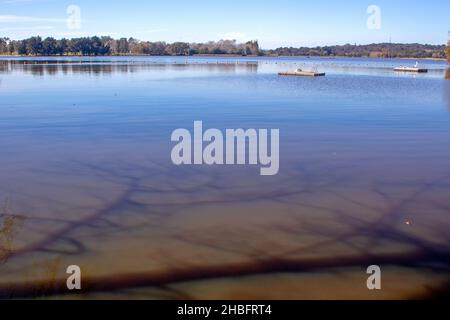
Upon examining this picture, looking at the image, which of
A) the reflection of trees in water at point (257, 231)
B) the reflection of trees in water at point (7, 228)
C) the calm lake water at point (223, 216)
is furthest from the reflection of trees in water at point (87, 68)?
the reflection of trees in water at point (257, 231)

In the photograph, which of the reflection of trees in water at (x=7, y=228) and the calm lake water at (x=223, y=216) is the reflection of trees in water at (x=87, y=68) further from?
the reflection of trees in water at (x=7, y=228)

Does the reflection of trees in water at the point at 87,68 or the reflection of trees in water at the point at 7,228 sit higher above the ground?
the reflection of trees in water at the point at 87,68

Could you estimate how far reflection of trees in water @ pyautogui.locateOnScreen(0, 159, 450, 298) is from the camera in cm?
612

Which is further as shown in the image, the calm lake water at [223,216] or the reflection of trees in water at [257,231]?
the reflection of trees in water at [257,231]

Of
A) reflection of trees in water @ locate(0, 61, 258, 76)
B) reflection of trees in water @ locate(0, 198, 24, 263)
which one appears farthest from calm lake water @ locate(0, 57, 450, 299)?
reflection of trees in water @ locate(0, 61, 258, 76)

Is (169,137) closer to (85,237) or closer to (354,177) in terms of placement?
(354,177)

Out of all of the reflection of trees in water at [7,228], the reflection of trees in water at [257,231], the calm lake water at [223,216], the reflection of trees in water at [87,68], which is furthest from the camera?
the reflection of trees in water at [87,68]

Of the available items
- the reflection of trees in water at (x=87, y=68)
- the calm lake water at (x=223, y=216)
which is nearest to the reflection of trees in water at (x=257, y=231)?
the calm lake water at (x=223, y=216)

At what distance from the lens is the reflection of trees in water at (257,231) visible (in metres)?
6.12

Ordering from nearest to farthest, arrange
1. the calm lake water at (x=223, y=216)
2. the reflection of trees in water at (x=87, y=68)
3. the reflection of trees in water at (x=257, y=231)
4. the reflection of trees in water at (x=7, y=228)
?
the calm lake water at (x=223, y=216), the reflection of trees in water at (x=257, y=231), the reflection of trees in water at (x=7, y=228), the reflection of trees in water at (x=87, y=68)

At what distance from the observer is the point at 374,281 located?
5910mm

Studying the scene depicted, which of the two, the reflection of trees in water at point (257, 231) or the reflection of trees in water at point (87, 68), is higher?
the reflection of trees in water at point (87, 68)

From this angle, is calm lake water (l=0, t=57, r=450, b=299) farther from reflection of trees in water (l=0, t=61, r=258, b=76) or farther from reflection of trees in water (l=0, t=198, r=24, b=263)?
reflection of trees in water (l=0, t=61, r=258, b=76)
